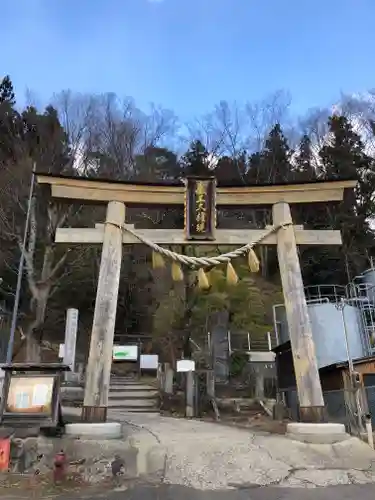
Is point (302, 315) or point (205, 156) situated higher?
point (205, 156)

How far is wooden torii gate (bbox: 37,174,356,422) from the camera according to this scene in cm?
934

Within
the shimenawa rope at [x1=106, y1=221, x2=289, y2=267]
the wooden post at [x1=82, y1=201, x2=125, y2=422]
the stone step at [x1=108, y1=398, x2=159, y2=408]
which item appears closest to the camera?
the wooden post at [x1=82, y1=201, x2=125, y2=422]

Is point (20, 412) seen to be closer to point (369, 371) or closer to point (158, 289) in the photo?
point (369, 371)

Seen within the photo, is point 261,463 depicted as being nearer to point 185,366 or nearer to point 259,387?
point 185,366

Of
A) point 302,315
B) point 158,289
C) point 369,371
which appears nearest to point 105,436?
point 302,315

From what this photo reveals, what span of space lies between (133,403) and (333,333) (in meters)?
9.15

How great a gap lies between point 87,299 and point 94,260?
4.69m

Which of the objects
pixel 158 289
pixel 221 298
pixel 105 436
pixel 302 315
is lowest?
pixel 105 436

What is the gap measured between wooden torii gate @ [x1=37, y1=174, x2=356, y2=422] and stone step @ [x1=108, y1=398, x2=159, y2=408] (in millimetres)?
7649

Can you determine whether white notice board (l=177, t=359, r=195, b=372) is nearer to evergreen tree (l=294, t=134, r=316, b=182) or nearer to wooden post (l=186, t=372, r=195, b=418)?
wooden post (l=186, t=372, r=195, b=418)

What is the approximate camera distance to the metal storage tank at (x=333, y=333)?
18.0 m

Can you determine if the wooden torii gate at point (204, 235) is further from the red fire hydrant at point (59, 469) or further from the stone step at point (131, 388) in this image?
the stone step at point (131, 388)

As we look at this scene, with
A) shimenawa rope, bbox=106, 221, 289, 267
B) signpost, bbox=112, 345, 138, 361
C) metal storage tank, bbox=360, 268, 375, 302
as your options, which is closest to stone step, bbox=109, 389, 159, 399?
signpost, bbox=112, 345, 138, 361

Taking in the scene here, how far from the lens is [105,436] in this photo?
25.9ft
